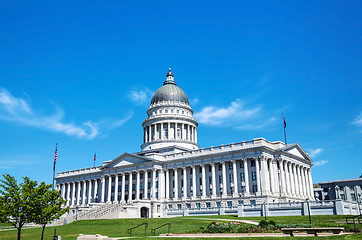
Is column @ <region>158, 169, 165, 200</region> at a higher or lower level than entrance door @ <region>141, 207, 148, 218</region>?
higher

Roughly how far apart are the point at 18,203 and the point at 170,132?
7844 cm

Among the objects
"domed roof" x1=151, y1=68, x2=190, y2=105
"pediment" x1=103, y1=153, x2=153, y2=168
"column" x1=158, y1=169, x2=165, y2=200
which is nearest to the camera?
"column" x1=158, y1=169, x2=165, y2=200

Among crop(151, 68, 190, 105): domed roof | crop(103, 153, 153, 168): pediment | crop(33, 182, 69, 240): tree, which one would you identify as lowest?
crop(33, 182, 69, 240): tree

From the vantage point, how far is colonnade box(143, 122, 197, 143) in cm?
11325

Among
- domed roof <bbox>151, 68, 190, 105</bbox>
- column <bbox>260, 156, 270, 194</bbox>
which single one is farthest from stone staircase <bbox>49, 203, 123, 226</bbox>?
domed roof <bbox>151, 68, 190, 105</bbox>

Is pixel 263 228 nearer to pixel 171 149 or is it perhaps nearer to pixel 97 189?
pixel 171 149

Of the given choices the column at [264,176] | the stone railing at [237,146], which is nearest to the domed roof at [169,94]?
the stone railing at [237,146]

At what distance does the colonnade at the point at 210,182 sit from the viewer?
79812 mm

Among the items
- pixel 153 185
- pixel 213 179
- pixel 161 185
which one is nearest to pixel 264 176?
pixel 213 179

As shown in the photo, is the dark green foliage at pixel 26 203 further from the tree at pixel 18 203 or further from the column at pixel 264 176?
the column at pixel 264 176

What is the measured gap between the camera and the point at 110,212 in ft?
256

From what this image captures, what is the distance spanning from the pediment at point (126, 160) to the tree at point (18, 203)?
2254 inches

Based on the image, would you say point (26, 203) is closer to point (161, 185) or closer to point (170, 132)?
point (161, 185)

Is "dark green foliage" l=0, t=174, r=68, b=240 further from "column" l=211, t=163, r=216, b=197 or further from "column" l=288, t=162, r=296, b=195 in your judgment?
"column" l=288, t=162, r=296, b=195
